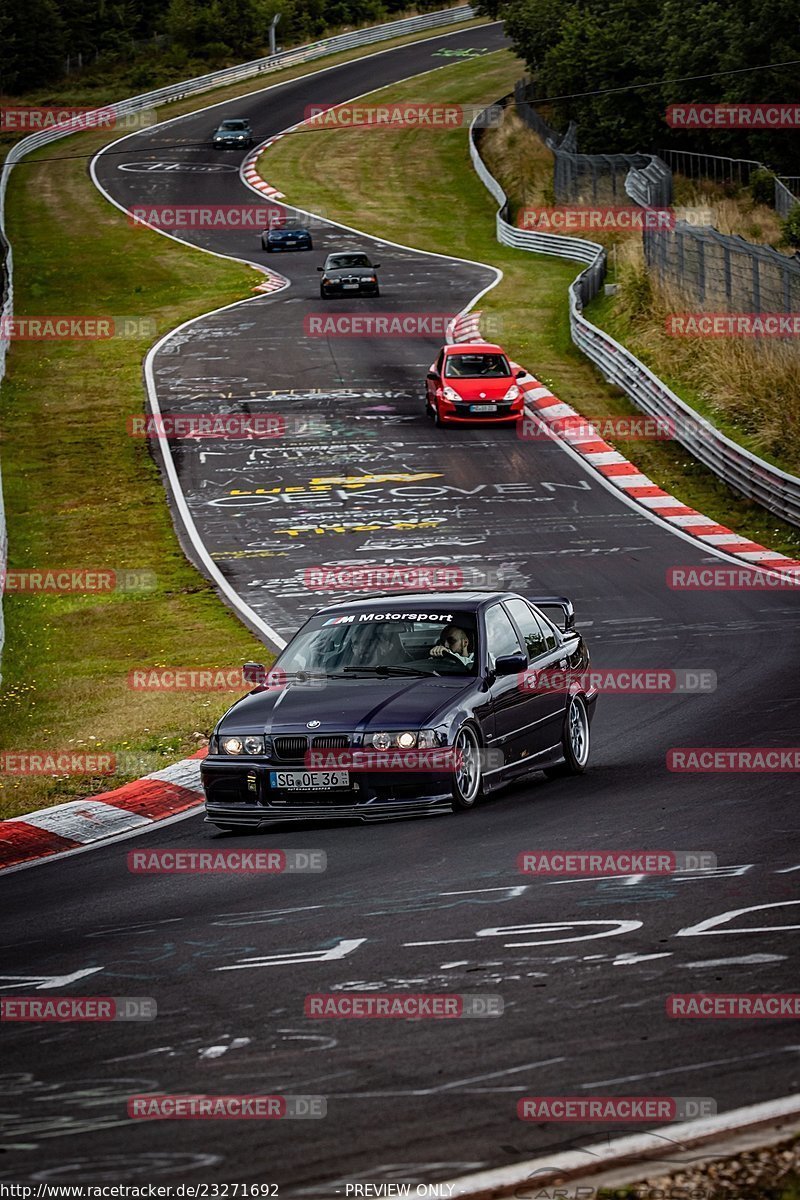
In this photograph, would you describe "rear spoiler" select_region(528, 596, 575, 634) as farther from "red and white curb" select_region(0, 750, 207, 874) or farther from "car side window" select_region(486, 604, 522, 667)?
"red and white curb" select_region(0, 750, 207, 874)

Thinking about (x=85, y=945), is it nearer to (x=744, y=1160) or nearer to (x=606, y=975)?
(x=606, y=975)

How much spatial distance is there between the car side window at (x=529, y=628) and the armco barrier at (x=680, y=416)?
482 inches

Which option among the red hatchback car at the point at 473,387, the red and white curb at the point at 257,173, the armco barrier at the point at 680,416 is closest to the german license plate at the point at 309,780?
the armco barrier at the point at 680,416

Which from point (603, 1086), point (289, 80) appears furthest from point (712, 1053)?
point (289, 80)

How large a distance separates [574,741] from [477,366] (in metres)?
21.7

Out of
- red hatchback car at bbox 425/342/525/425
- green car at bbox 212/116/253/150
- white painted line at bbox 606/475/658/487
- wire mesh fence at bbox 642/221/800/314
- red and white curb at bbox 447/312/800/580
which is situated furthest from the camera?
green car at bbox 212/116/253/150

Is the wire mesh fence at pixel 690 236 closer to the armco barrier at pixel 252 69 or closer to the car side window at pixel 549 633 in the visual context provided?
the car side window at pixel 549 633

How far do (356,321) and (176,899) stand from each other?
36476 mm

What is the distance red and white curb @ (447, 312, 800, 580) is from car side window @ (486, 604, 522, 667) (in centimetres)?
1000

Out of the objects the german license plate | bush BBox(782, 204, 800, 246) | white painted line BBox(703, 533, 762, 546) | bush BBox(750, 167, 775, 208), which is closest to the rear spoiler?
the german license plate

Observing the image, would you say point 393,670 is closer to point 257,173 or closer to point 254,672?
point 254,672

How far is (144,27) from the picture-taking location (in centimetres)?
10981

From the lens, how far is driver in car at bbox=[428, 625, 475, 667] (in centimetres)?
1202

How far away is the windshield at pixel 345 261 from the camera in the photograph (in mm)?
48094
